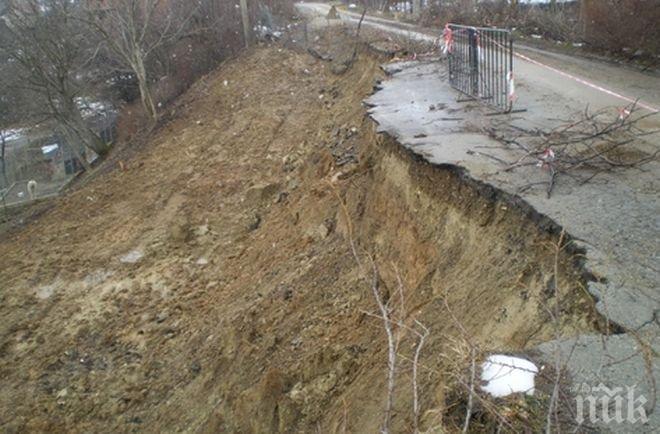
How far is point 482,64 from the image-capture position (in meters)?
9.36

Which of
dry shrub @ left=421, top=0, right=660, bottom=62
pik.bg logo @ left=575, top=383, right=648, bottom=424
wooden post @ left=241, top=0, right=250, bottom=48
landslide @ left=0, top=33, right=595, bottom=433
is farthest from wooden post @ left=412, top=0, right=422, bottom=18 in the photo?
pik.bg logo @ left=575, top=383, right=648, bottom=424

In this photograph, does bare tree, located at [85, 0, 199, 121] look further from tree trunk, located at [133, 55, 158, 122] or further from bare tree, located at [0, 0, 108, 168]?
bare tree, located at [0, 0, 108, 168]

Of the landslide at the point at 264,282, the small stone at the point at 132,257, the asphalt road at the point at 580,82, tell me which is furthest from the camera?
the small stone at the point at 132,257

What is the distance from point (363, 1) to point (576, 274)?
29.6m

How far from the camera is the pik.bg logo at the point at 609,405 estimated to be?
2680mm

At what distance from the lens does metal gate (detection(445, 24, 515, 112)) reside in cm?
853

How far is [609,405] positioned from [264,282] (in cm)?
651

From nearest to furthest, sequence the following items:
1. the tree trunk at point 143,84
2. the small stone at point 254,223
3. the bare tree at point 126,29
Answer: the small stone at point 254,223, the bare tree at point 126,29, the tree trunk at point 143,84

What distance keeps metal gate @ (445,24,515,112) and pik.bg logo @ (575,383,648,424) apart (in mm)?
5932

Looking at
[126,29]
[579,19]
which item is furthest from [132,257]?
[579,19]

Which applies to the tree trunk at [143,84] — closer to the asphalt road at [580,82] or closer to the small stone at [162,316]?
the small stone at [162,316]

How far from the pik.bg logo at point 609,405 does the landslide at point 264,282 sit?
676mm

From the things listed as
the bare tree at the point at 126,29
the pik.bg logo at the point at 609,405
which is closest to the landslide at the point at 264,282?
the pik.bg logo at the point at 609,405

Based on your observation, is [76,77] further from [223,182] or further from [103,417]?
[103,417]
